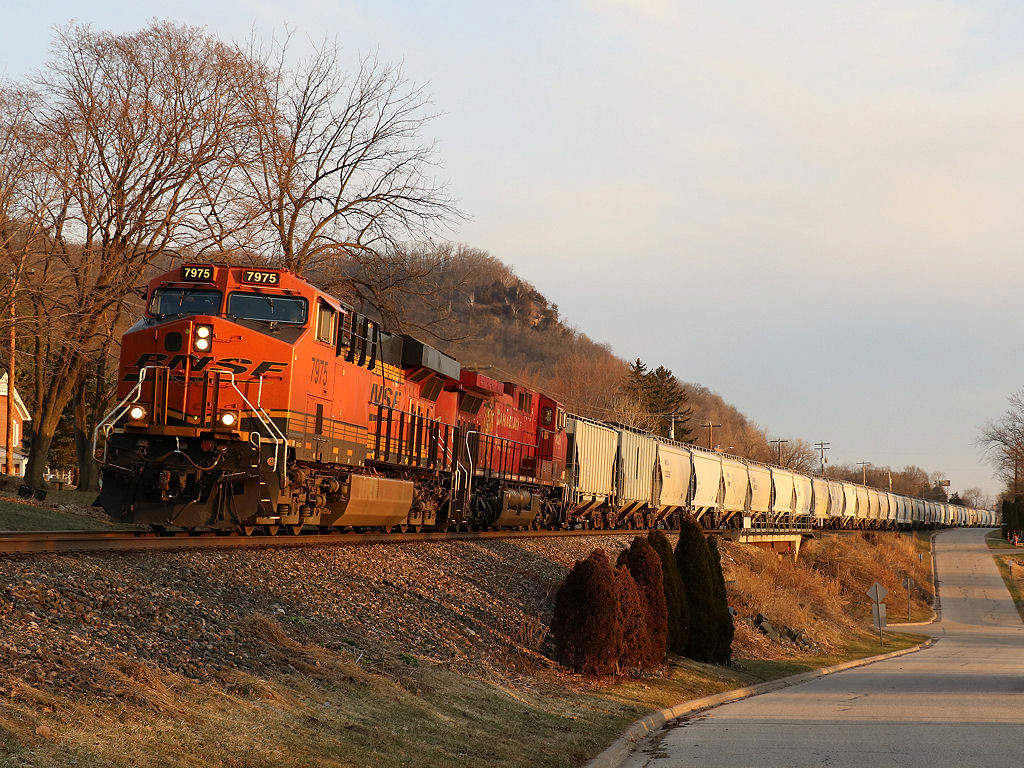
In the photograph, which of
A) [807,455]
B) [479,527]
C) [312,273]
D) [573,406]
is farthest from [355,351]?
[807,455]

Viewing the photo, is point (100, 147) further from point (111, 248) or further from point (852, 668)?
point (852, 668)

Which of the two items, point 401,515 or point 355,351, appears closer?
point 355,351

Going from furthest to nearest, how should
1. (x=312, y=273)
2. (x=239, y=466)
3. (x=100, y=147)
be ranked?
(x=312, y=273) → (x=100, y=147) → (x=239, y=466)

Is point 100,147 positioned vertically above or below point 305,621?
above

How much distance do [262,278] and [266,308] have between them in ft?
1.90

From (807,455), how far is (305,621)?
178441 millimetres

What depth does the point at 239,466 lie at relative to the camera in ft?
54.7

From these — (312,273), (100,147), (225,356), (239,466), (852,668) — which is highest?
(100,147)

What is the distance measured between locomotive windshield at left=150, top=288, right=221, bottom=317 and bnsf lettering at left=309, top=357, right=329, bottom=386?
1.94m

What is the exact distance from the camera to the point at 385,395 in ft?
71.2

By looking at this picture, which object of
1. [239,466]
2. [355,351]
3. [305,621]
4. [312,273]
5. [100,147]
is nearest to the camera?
[305,621]

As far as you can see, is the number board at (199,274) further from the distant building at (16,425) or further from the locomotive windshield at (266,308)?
the distant building at (16,425)

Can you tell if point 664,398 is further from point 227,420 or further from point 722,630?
point 227,420

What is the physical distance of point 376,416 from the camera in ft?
69.1
